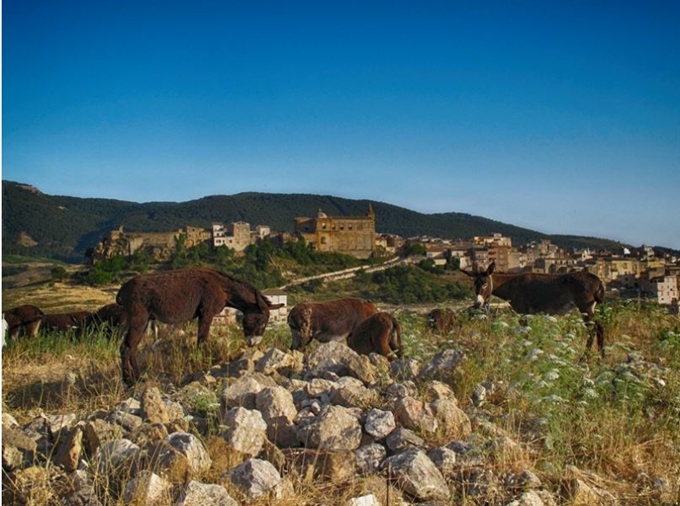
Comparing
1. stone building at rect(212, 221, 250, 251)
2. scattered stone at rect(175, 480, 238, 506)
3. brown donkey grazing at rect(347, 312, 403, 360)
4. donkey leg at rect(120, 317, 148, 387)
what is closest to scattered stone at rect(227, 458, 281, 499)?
scattered stone at rect(175, 480, 238, 506)

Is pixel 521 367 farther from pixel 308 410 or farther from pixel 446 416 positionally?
pixel 308 410

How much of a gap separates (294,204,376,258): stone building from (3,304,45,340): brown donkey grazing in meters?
102

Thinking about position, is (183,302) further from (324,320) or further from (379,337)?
(379,337)

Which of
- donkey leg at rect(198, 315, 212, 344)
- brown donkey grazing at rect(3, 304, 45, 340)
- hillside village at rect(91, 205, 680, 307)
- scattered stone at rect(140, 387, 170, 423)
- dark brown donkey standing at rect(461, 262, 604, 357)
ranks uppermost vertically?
dark brown donkey standing at rect(461, 262, 604, 357)

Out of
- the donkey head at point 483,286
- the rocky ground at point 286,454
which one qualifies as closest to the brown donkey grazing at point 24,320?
the rocky ground at point 286,454

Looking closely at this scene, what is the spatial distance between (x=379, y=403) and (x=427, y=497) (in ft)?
4.30

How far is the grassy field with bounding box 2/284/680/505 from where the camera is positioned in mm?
5012

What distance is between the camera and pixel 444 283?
75.6 m

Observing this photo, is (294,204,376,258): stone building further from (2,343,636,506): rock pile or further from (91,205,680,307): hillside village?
(2,343,636,506): rock pile

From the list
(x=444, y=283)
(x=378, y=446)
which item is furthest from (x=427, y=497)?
(x=444, y=283)

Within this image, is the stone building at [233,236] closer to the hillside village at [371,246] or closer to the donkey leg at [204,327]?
the hillside village at [371,246]

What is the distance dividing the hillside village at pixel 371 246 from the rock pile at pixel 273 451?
180ft

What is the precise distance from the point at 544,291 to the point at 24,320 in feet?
25.4

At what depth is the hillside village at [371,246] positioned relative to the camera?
2793 inches
